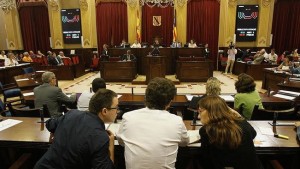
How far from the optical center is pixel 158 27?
13.3m

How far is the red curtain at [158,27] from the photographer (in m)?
13.1

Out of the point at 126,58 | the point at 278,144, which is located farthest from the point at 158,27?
the point at 278,144

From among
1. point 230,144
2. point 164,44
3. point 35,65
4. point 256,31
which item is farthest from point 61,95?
point 256,31

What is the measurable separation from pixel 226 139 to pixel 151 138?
53 centimetres

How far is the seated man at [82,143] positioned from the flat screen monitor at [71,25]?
470 inches

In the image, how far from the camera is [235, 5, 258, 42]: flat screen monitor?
12.1 meters

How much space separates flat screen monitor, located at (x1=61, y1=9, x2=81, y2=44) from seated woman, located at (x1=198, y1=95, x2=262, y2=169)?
39.8 feet

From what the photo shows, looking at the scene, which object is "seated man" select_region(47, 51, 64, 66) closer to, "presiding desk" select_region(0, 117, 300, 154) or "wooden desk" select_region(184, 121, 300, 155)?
"presiding desk" select_region(0, 117, 300, 154)

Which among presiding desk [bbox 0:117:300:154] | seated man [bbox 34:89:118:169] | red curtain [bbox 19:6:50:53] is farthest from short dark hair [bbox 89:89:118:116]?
red curtain [bbox 19:6:50:53]

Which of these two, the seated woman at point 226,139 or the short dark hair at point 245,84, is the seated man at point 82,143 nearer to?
the seated woman at point 226,139

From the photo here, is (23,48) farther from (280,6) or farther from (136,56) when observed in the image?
(280,6)

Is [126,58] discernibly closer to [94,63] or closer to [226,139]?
[94,63]

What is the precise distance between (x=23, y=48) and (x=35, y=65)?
4853 mm

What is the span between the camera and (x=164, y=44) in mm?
13570
